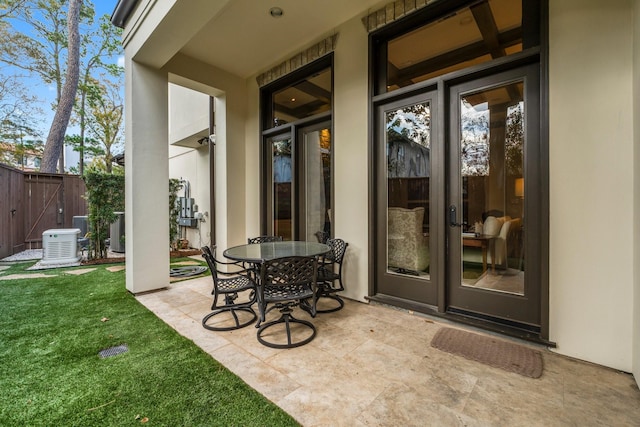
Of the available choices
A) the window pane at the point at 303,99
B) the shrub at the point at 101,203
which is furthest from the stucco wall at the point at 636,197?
the shrub at the point at 101,203

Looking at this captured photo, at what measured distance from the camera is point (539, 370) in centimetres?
192

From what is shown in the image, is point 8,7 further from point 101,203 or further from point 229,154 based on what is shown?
point 229,154

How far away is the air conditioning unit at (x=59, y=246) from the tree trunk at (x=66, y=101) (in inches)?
212

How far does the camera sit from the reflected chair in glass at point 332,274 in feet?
10.4

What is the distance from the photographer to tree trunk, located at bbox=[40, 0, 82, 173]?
344 inches

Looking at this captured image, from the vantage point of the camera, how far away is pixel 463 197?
273 centimetres

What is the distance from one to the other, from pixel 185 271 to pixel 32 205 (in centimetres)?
567

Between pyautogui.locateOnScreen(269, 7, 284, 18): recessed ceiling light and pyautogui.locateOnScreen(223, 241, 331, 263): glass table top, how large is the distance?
285 centimetres

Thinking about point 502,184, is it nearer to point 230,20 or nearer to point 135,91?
point 230,20

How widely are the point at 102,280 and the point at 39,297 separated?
2.88ft

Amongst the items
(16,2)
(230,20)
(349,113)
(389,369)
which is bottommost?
(389,369)

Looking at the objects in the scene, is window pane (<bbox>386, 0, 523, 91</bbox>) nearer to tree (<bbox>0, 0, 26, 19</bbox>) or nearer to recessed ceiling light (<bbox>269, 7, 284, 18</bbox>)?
recessed ceiling light (<bbox>269, 7, 284, 18</bbox>)

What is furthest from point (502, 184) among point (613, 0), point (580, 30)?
point (613, 0)

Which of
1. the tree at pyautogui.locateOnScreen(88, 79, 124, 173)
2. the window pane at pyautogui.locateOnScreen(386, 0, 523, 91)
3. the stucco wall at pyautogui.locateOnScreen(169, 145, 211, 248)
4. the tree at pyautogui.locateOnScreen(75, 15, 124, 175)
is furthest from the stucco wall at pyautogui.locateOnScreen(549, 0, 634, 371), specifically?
the tree at pyautogui.locateOnScreen(75, 15, 124, 175)
